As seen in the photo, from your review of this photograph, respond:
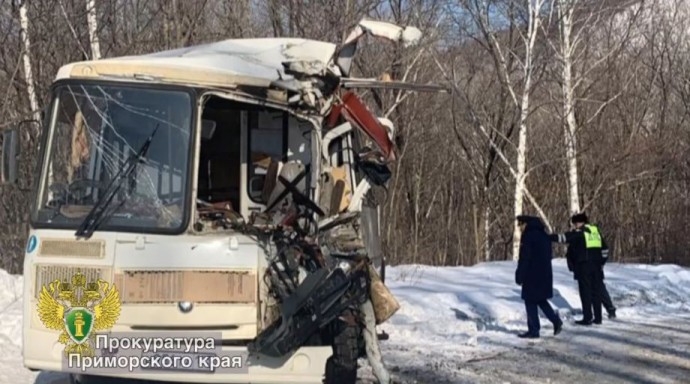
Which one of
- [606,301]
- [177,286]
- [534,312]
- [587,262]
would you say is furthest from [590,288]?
[177,286]

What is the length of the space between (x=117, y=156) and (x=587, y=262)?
846 centimetres

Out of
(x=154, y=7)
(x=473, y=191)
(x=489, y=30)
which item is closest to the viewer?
(x=154, y=7)

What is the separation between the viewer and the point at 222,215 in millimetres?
7301

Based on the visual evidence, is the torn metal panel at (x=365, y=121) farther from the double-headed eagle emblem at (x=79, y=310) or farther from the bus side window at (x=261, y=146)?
the double-headed eagle emblem at (x=79, y=310)

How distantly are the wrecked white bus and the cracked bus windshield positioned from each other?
0.01 m

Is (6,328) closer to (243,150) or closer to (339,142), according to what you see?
(243,150)

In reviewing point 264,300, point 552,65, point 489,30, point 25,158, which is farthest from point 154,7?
point 264,300

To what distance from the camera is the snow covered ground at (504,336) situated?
9.52 m

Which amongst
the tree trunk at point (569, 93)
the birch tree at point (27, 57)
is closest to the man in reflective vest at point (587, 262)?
the birch tree at point (27, 57)

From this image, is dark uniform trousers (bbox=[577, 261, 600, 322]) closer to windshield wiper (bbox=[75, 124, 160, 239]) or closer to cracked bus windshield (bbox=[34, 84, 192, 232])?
cracked bus windshield (bbox=[34, 84, 192, 232])

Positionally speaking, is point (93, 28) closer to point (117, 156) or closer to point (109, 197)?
point (117, 156)

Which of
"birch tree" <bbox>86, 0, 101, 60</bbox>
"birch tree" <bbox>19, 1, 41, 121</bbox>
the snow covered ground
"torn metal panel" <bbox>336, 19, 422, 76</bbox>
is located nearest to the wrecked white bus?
"torn metal panel" <bbox>336, 19, 422, 76</bbox>

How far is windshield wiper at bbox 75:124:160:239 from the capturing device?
687 cm

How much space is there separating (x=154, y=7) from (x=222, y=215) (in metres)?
15.0
